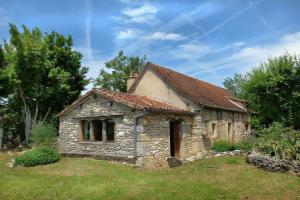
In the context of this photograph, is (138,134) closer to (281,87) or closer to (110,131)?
(110,131)

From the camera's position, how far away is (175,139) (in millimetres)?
17469

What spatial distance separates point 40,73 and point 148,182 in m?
15.1

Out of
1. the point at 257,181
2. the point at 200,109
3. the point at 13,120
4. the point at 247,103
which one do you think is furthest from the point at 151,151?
the point at 13,120

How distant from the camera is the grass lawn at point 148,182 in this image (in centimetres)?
961

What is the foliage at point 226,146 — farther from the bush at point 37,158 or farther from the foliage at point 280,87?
the bush at point 37,158

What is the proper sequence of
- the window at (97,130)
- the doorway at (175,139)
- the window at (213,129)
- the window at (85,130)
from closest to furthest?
the window at (97,130) → the doorway at (175,139) → the window at (85,130) → the window at (213,129)

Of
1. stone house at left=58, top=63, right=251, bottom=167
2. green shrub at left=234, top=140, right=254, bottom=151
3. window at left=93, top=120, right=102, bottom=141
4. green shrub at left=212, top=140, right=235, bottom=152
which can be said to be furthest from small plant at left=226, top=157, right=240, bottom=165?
window at left=93, top=120, right=102, bottom=141

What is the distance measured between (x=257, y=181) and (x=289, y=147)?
299 cm

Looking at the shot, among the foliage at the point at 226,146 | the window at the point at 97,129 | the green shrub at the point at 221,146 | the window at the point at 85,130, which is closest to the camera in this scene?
the window at the point at 97,129

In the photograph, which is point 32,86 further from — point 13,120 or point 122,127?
point 122,127

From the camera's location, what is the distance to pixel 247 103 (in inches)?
1042

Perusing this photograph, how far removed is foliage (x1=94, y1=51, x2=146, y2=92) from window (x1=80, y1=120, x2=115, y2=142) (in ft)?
49.1

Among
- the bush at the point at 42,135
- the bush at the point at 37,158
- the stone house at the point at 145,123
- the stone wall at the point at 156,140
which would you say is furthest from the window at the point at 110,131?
the bush at the point at 42,135

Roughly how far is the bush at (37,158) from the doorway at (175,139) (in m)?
6.45
